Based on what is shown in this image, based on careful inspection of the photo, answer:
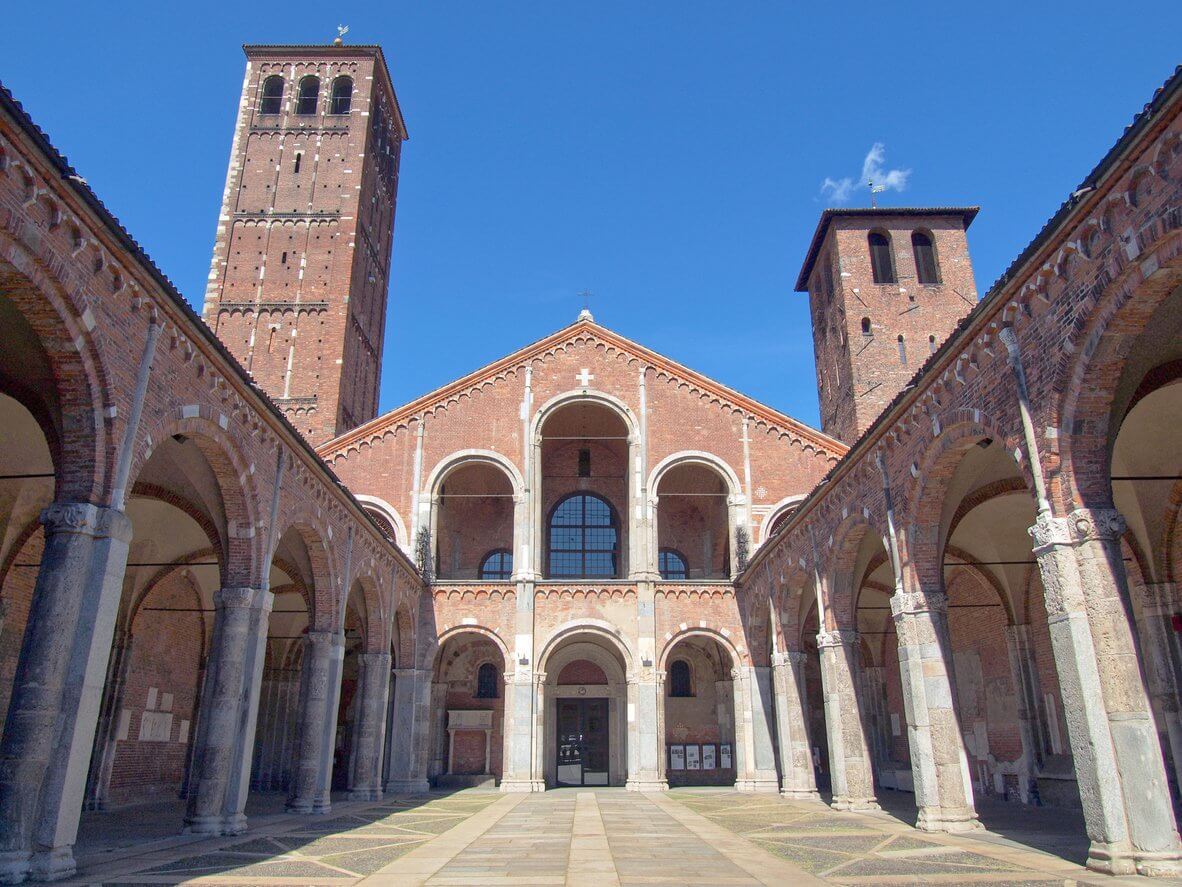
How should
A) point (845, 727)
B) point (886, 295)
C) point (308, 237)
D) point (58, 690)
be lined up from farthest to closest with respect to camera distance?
1. point (308, 237)
2. point (886, 295)
3. point (845, 727)
4. point (58, 690)

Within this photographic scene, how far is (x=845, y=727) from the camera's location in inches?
628

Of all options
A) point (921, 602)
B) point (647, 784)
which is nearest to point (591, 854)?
point (921, 602)

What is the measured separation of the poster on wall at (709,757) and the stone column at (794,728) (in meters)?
6.48

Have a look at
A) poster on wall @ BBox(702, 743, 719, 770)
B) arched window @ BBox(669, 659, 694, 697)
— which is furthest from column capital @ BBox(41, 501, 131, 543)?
arched window @ BBox(669, 659, 694, 697)

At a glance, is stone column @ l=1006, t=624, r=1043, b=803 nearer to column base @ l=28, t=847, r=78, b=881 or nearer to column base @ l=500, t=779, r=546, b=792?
column base @ l=500, t=779, r=546, b=792

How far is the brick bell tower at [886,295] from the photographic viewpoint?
32125 millimetres

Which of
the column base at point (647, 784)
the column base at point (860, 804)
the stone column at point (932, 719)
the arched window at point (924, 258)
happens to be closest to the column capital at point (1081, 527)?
the stone column at point (932, 719)

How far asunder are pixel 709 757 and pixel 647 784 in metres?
4.77

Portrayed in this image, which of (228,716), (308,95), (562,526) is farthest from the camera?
(308,95)

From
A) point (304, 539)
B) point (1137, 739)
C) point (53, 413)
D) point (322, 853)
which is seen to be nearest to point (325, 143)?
point (304, 539)

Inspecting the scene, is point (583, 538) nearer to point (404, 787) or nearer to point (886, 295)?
point (404, 787)

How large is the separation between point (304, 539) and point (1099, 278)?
→ 43.6 feet

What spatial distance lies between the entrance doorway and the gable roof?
1066 cm

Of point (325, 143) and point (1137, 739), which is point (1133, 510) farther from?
point (325, 143)
